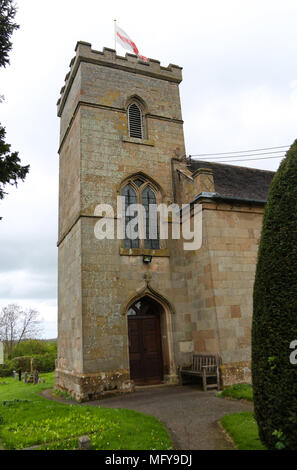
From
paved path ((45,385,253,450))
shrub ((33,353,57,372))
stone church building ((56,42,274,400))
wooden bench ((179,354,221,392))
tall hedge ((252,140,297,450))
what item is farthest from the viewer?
shrub ((33,353,57,372))

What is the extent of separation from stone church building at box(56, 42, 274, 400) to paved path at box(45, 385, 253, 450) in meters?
1.00

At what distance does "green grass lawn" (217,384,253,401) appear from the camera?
901 centimetres

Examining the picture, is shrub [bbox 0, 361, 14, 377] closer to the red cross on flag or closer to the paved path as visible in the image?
the paved path

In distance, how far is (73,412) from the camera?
322 inches

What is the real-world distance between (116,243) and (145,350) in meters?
4.07

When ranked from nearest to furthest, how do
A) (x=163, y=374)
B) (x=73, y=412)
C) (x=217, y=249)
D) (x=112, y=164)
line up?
(x=73, y=412), (x=217, y=249), (x=163, y=374), (x=112, y=164)

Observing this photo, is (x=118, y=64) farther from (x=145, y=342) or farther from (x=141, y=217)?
(x=145, y=342)

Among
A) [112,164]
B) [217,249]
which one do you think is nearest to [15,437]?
[217,249]

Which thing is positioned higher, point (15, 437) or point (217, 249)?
point (217, 249)

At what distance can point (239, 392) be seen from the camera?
370 inches

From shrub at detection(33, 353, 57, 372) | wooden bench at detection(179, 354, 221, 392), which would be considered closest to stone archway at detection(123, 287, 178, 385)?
wooden bench at detection(179, 354, 221, 392)
